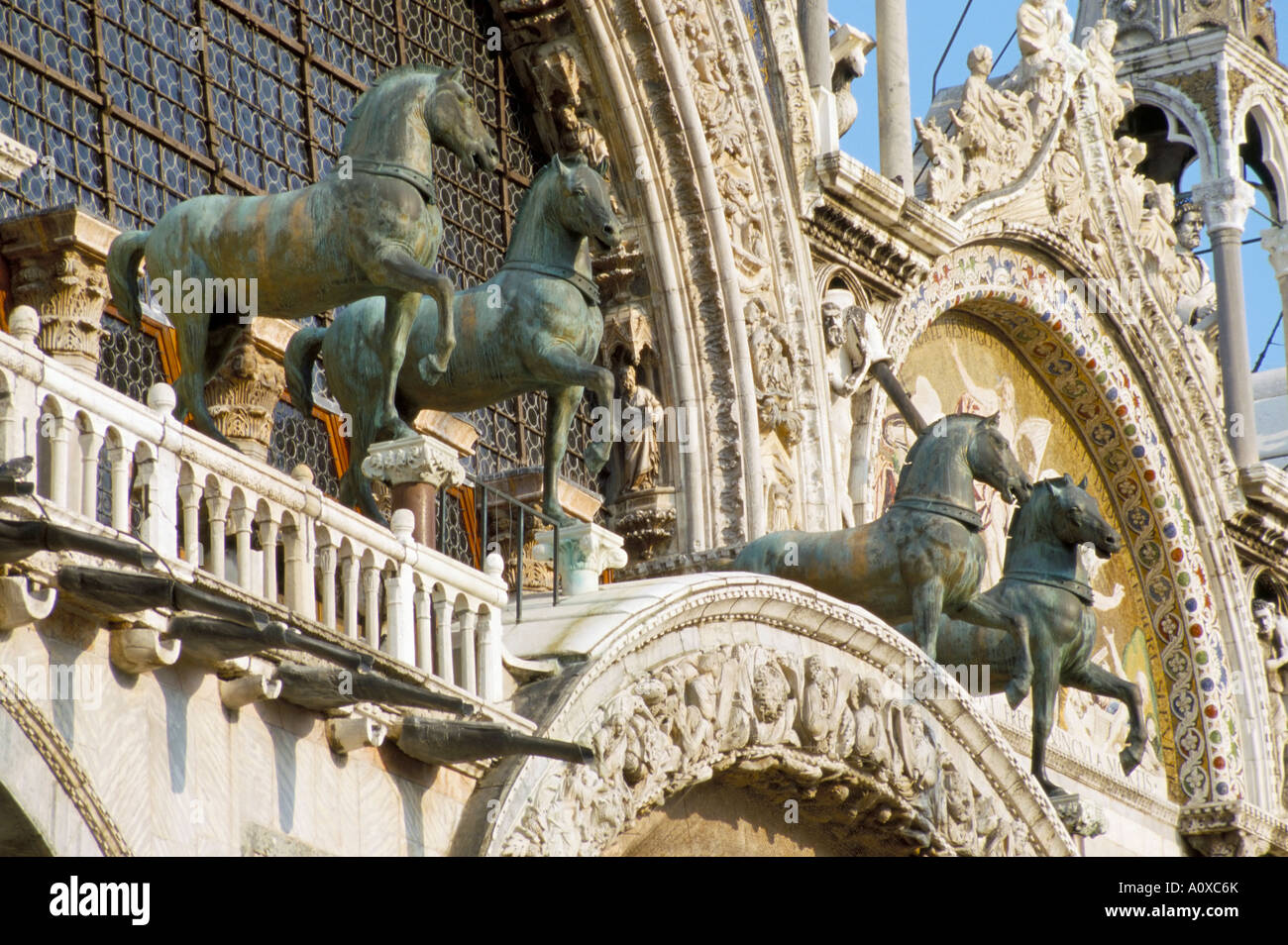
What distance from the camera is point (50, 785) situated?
949 cm

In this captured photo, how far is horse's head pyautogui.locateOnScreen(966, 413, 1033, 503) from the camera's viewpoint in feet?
51.5

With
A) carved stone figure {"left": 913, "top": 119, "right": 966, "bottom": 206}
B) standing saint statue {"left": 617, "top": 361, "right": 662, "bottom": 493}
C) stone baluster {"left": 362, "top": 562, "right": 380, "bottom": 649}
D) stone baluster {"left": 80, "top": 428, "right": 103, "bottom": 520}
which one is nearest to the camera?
stone baluster {"left": 80, "top": 428, "right": 103, "bottom": 520}

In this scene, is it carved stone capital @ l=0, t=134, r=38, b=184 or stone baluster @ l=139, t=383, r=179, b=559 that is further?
carved stone capital @ l=0, t=134, r=38, b=184

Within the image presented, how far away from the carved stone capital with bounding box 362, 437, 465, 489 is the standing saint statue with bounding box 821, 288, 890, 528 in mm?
6652

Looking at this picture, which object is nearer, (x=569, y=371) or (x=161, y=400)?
(x=161, y=400)

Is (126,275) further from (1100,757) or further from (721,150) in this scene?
(1100,757)

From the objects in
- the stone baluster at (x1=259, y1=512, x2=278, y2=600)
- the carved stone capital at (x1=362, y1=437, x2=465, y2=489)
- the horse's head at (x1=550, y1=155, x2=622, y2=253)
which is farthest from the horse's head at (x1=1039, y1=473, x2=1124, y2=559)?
the stone baluster at (x1=259, y1=512, x2=278, y2=600)

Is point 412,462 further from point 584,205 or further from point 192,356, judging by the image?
point 584,205

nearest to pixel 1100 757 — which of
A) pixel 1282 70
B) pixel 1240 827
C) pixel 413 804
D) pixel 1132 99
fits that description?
pixel 1240 827

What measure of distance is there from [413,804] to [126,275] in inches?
115

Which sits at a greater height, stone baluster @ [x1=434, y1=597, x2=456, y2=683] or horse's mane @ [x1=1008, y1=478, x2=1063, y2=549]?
horse's mane @ [x1=1008, y1=478, x2=1063, y2=549]

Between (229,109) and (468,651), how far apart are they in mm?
5246

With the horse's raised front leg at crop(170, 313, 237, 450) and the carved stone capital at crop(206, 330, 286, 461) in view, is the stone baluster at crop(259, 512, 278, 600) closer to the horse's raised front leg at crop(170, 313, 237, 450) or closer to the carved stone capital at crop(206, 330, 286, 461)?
the horse's raised front leg at crop(170, 313, 237, 450)

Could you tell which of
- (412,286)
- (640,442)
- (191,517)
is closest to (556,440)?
(412,286)
